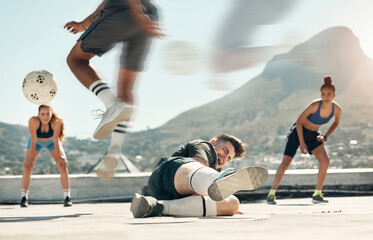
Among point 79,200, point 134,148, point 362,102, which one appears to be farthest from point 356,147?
point 79,200

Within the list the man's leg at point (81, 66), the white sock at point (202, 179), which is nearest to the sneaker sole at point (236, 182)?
the white sock at point (202, 179)

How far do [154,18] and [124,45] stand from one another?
1.09 ft

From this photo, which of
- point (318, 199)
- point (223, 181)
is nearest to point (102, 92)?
point (223, 181)

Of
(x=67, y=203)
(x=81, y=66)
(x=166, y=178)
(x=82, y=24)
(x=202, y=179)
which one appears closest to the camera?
(x=202, y=179)

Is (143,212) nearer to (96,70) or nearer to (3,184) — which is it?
(96,70)

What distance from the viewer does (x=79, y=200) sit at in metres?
6.66

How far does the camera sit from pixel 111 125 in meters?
3.60

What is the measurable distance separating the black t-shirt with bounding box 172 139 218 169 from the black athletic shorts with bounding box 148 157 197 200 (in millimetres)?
94

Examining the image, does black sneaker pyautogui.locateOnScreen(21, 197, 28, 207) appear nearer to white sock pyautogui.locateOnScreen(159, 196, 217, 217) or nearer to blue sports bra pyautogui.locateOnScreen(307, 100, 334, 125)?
white sock pyautogui.locateOnScreen(159, 196, 217, 217)

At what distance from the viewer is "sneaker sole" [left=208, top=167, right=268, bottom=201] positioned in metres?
2.73

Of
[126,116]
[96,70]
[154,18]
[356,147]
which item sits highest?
[356,147]

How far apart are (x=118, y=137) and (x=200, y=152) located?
76cm

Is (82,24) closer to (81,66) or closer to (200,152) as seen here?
(81,66)

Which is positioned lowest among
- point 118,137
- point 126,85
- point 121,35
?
point 118,137
